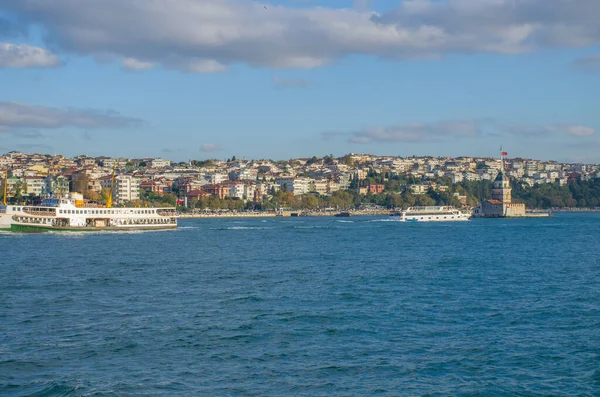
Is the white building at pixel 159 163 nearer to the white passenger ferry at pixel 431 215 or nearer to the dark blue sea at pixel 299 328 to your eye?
the white passenger ferry at pixel 431 215

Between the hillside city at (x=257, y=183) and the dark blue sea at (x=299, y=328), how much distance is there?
251ft

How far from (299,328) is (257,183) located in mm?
125715

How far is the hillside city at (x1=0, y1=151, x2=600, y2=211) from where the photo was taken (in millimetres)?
119000

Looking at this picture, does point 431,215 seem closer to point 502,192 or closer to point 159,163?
point 502,192

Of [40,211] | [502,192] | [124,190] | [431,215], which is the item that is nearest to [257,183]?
[124,190]

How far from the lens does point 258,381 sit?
13.1 meters

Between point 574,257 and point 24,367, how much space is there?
27866 mm

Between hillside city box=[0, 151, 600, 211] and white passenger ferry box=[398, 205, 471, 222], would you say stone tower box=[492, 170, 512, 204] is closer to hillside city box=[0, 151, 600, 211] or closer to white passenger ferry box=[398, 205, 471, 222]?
white passenger ferry box=[398, 205, 471, 222]

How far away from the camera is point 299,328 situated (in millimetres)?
17281

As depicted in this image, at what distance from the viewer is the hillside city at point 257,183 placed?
390 ft

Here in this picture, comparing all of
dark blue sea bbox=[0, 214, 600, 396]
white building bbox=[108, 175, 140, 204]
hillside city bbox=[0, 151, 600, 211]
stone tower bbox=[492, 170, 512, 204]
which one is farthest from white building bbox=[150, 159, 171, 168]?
dark blue sea bbox=[0, 214, 600, 396]

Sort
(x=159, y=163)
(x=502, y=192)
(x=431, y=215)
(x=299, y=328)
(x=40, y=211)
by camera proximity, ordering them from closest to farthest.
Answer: (x=299, y=328), (x=40, y=211), (x=431, y=215), (x=502, y=192), (x=159, y=163)

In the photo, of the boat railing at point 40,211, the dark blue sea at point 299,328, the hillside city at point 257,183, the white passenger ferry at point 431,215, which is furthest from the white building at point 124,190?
the dark blue sea at point 299,328

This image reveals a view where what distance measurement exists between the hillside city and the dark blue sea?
251ft
